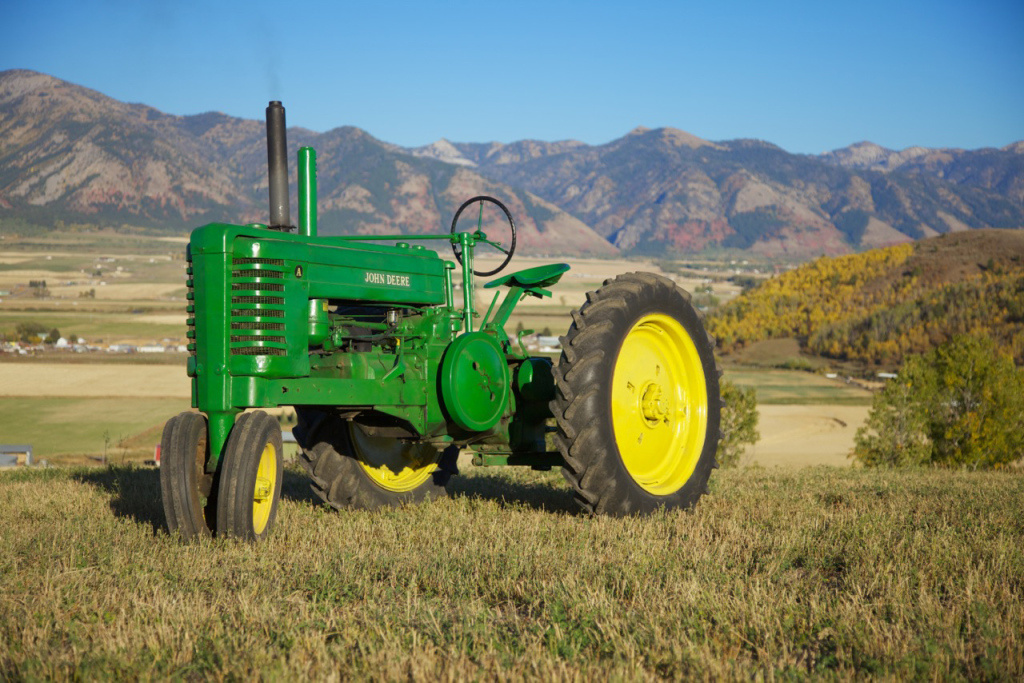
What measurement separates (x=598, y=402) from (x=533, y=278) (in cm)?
135

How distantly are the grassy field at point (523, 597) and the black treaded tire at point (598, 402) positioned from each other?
9.4 inches

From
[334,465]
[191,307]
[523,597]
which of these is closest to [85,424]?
[334,465]

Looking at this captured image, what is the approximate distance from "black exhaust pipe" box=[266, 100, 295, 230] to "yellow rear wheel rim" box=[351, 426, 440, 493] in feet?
5.95

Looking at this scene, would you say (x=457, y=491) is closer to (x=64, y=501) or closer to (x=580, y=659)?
(x=64, y=501)

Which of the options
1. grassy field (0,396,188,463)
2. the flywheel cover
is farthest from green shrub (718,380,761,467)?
the flywheel cover

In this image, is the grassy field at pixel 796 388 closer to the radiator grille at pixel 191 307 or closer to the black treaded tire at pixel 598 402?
the black treaded tire at pixel 598 402

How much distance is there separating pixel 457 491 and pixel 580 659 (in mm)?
5193

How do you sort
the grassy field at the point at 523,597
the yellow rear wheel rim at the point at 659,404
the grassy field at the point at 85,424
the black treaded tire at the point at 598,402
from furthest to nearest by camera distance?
the grassy field at the point at 85,424 → the yellow rear wheel rim at the point at 659,404 → the black treaded tire at the point at 598,402 → the grassy field at the point at 523,597

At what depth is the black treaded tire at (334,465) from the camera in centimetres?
703

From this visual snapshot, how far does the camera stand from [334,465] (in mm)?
7082

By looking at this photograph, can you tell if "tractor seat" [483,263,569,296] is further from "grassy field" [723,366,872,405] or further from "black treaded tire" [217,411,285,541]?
"grassy field" [723,366,872,405]

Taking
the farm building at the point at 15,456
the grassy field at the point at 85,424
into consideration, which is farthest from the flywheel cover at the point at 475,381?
the grassy field at the point at 85,424

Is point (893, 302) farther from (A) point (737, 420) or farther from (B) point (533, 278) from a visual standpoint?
(B) point (533, 278)

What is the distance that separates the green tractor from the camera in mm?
5539
